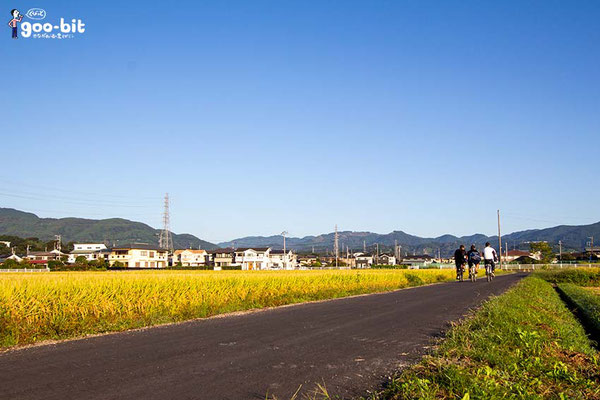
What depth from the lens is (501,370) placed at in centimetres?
571

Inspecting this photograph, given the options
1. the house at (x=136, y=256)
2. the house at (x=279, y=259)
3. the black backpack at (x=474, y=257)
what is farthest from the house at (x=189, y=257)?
the black backpack at (x=474, y=257)

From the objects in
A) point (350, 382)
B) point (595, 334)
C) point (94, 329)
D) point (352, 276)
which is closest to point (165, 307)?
point (94, 329)

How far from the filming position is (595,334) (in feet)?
39.8

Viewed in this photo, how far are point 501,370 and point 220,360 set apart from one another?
3.65 metres

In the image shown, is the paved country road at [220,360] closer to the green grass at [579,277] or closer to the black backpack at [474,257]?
the black backpack at [474,257]

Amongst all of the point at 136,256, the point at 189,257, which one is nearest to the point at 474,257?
the point at 136,256

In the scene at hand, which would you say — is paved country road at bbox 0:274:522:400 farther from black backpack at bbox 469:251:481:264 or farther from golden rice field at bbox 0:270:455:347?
black backpack at bbox 469:251:481:264

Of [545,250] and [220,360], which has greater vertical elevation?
[220,360]

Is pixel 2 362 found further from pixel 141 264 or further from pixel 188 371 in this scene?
pixel 141 264

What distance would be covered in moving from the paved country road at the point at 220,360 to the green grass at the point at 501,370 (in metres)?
0.53

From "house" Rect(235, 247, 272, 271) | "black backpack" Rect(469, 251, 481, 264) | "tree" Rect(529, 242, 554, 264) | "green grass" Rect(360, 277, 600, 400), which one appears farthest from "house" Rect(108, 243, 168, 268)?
"green grass" Rect(360, 277, 600, 400)

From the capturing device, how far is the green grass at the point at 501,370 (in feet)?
16.0

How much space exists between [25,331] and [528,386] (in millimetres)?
9147

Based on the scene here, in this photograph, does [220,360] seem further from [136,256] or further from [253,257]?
[253,257]
